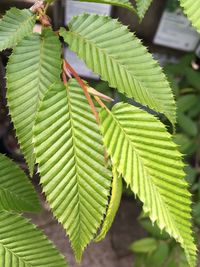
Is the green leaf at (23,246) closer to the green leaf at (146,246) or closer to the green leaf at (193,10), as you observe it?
the green leaf at (193,10)

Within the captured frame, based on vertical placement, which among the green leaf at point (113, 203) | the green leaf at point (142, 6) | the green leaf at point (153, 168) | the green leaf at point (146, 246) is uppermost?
the green leaf at point (142, 6)

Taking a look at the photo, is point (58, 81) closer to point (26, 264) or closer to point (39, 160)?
point (39, 160)

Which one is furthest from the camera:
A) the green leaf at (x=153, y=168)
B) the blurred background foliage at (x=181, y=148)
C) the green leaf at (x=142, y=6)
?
the blurred background foliage at (x=181, y=148)

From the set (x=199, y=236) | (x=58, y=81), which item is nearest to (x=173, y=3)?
(x=199, y=236)

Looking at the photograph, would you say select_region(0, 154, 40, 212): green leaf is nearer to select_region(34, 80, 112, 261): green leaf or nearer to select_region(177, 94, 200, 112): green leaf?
select_region(34, 80, 112, 261): green leaf

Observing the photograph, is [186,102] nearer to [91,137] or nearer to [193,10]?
[193,10]

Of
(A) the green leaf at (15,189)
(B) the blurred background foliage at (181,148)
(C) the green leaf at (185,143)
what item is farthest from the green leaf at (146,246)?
(A) the green leaf at (15,189)
